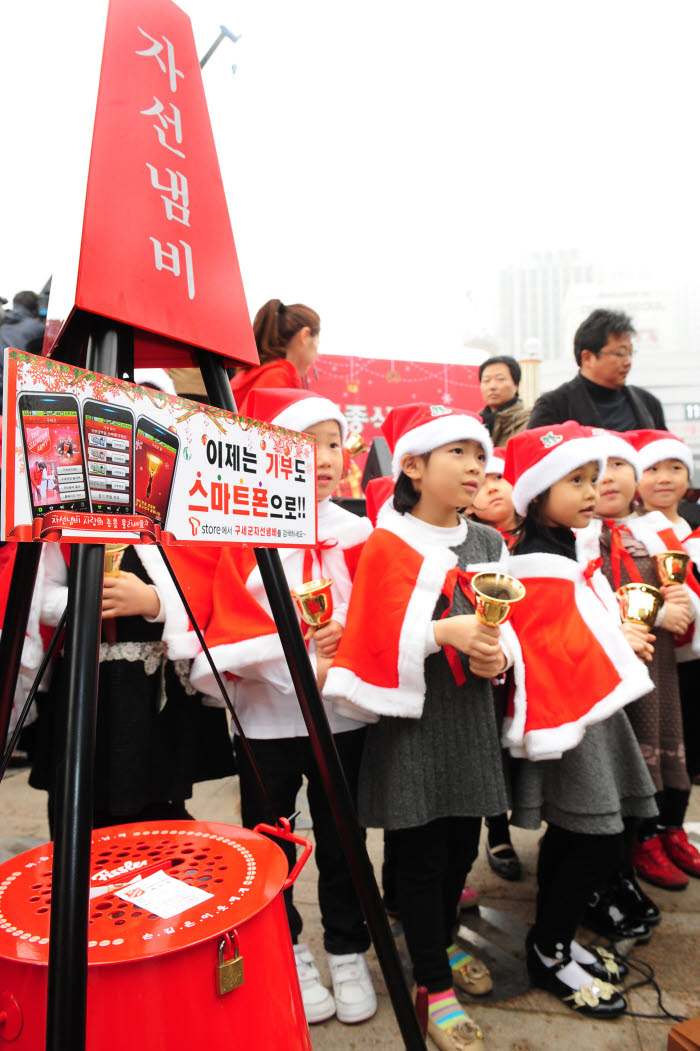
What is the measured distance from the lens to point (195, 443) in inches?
34.2

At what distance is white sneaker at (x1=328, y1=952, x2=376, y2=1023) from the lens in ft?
5.44

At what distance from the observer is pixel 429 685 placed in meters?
1.65

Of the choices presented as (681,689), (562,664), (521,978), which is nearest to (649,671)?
(681,689)

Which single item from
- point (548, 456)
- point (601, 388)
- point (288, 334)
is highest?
point (288, 334)

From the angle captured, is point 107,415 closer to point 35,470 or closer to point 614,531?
point 35,470

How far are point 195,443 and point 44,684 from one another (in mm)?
1207

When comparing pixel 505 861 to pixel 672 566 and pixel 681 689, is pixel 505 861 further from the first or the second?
pixel 672 566

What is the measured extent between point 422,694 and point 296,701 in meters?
0.37

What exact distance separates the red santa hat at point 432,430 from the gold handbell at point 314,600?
0.43 m

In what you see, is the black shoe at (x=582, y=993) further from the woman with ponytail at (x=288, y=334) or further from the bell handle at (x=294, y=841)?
the woman with ponytail at (x=288, y=334)

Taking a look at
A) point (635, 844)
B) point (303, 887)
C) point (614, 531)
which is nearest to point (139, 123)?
point (614, 531)

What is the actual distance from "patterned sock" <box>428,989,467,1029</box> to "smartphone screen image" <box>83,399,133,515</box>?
148 cm

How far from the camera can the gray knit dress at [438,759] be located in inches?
62.2

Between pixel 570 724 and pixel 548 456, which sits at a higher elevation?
pixel 548 456
